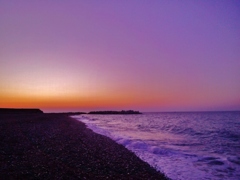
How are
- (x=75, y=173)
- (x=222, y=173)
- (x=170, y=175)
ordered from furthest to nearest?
(x=222, y=173)
(x=170, y=175)
(x=75, y=173)

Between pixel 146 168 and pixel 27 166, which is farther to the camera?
pixel 146 168

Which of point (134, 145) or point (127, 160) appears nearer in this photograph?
point (127, 160)

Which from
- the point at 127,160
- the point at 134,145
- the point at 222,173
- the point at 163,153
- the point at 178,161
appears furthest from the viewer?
the point at 134,145

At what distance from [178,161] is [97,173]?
20.6ft

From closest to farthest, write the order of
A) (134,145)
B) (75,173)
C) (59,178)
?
(59,178) → (75,173) → (134,145)

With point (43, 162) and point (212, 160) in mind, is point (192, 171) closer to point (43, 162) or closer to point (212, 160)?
point (212, 160)

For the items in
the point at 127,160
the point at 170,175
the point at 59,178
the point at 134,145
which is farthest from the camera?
the point at 134,145

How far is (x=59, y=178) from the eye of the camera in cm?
848

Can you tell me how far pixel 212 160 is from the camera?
14.2 m

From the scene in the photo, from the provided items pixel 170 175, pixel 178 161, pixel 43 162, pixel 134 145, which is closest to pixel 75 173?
pixel 43 162

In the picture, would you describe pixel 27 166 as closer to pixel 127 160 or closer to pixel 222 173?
pixel 127 160

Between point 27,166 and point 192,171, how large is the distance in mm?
8162

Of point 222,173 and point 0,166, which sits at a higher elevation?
point 0,166

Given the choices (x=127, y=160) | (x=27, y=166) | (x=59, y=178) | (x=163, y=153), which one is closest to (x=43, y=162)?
(x=27, y=166)
